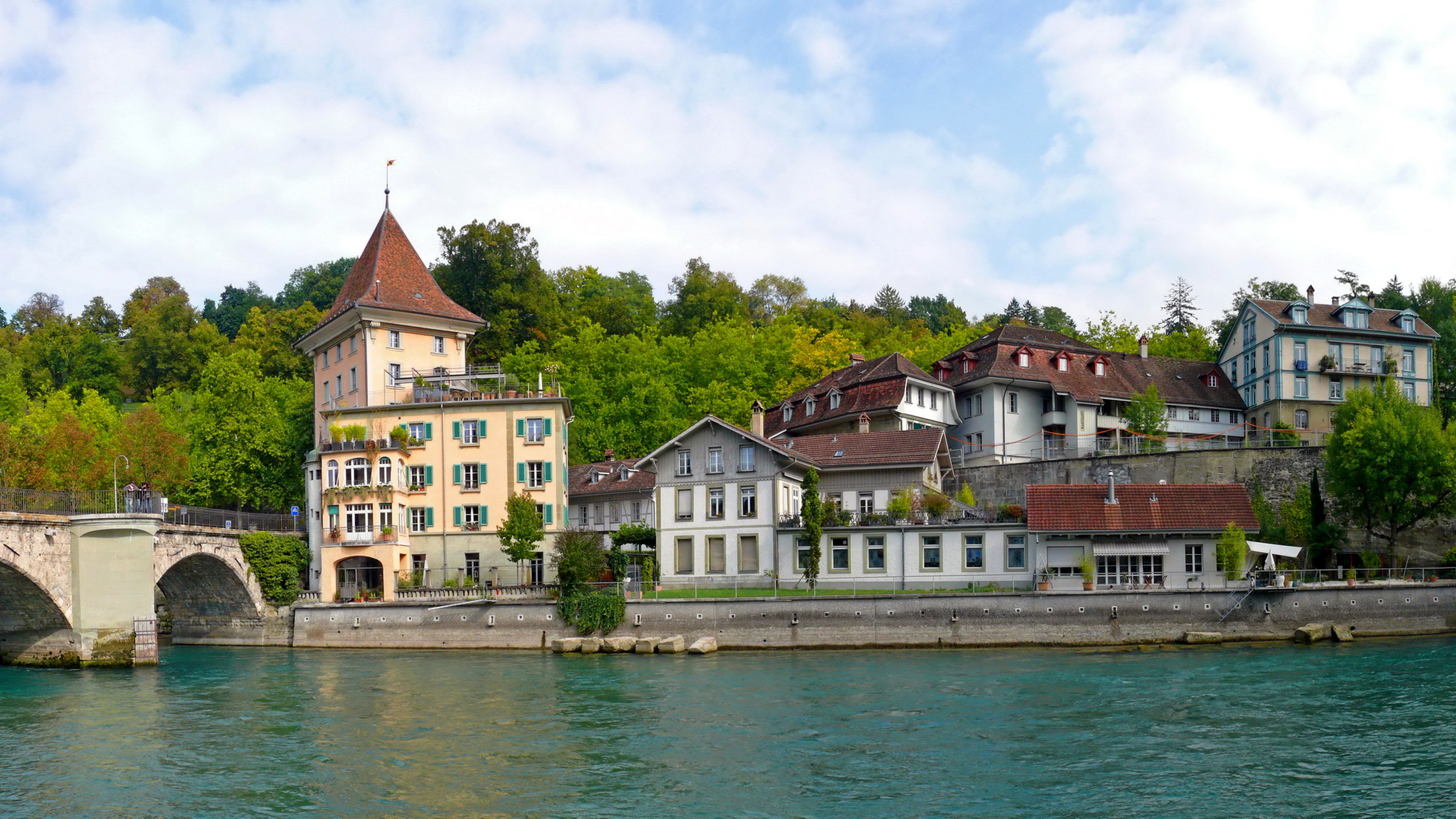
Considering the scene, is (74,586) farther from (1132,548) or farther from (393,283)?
(1132,548)

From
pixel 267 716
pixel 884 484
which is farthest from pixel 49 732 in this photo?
pixel 884 484

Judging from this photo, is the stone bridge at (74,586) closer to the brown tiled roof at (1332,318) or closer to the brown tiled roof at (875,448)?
the brown tiled roof at (875,448)

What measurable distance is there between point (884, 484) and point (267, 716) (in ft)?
99.1

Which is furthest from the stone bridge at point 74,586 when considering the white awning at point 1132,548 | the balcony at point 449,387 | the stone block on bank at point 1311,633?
the stone block on bank at point 1311,633

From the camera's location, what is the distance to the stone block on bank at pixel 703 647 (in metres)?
47.2

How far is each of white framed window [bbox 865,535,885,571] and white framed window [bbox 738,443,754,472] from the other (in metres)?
6.09

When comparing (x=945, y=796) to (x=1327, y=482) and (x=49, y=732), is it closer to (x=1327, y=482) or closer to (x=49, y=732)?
(x=49, y=732)

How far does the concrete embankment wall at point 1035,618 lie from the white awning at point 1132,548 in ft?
10.4

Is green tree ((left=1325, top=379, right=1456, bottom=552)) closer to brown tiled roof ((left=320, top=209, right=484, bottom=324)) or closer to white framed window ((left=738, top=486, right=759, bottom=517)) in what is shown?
white framed window ((left=738, top=486, right=759, bottom=517))

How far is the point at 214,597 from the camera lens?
57.9 metres

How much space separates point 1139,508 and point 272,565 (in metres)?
38.2

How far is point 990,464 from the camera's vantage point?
63688 millimetres

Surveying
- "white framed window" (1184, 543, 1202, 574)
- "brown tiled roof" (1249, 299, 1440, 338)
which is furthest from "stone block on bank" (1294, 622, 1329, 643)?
"brown tiled roof" (1249, 299, 1440, 338)

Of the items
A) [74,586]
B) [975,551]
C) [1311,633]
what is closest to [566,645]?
[975,551]
